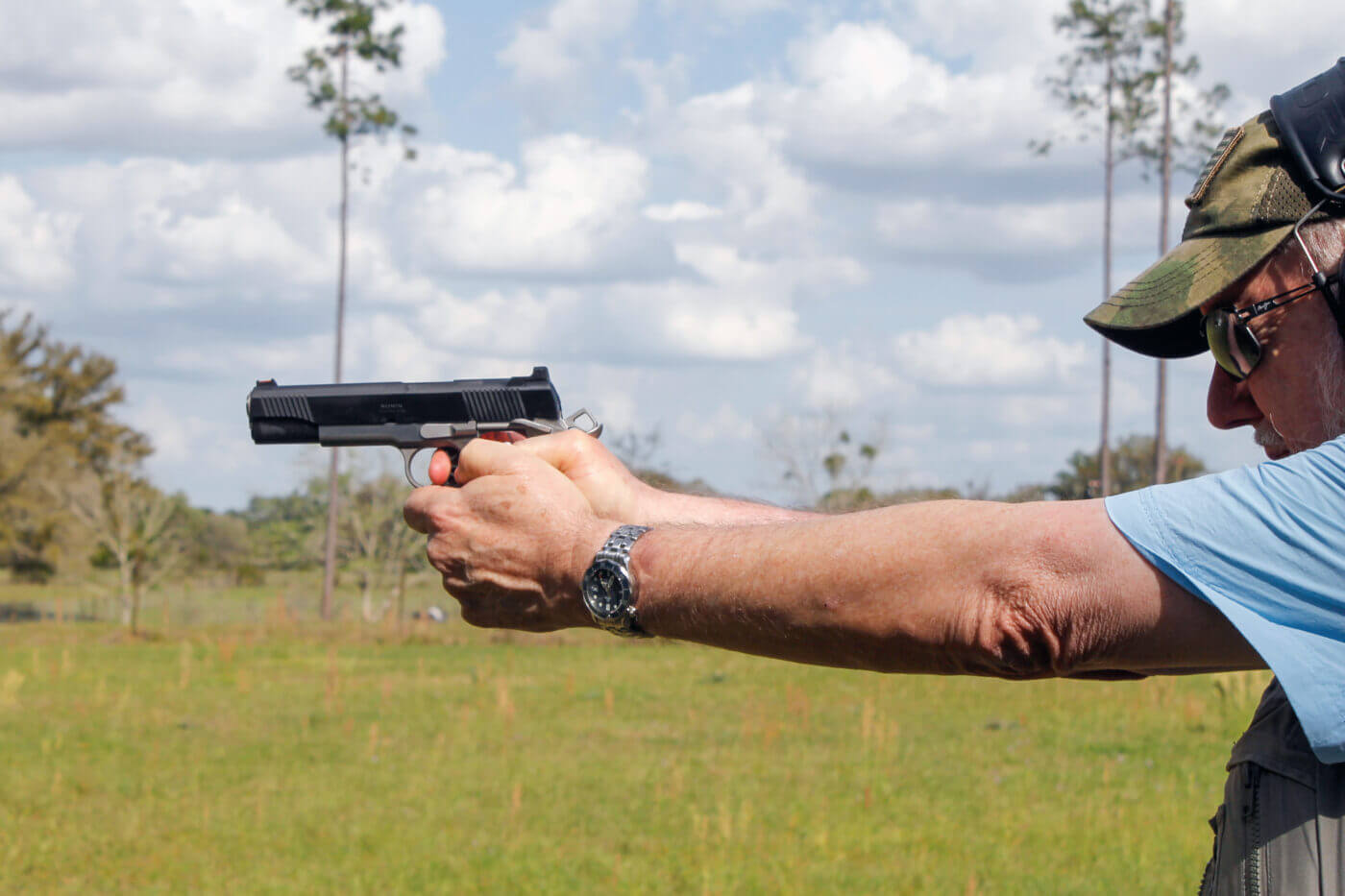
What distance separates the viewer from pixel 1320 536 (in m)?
1.51

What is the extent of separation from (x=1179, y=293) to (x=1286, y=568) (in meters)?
0.59

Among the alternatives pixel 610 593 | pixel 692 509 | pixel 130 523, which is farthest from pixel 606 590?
pixel 130 523

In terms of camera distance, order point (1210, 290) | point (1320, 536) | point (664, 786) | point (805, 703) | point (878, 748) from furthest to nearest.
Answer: point (805, 703)
point (878, 748)
point (664, 786)
point (1210, 290)
point (1320, 536)

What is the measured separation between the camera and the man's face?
177 centimetres

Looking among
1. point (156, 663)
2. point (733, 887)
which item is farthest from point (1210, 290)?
point (156, 663)

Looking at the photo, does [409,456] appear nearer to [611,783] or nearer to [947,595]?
[947,595]

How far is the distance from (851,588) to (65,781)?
451 inches

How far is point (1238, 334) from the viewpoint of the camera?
1.87 metres

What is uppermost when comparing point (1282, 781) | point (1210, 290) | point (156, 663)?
point (1210, 290)

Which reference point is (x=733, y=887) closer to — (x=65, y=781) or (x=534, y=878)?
(x=534, y=878)

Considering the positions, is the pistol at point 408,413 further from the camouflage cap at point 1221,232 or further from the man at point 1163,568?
the camouflage cap at point 1221,232

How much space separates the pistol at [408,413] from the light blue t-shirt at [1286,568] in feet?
6.18

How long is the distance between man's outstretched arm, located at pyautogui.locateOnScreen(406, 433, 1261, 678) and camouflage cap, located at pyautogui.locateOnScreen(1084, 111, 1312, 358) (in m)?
0.50

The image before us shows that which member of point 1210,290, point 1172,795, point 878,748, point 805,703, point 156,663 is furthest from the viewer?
point 156,663
